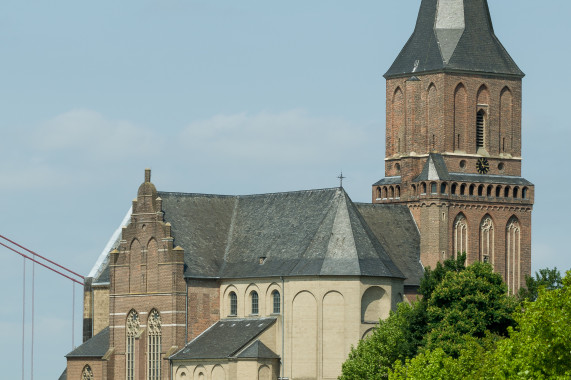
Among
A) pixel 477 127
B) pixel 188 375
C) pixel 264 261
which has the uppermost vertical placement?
pixel 477 127

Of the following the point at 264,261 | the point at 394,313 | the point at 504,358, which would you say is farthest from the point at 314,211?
the point at 504,358

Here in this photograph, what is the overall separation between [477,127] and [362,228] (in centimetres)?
1517

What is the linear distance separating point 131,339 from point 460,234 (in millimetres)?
23290

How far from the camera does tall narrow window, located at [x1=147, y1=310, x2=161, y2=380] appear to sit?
119 metres

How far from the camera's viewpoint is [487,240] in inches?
4887

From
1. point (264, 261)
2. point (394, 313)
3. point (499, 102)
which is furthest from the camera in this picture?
point (499, 102)

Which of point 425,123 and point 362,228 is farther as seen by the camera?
point 425,123

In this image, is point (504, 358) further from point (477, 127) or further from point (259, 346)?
point (477, 127)

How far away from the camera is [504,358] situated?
7194cm

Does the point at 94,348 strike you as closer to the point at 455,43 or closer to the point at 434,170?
the point at 434,170

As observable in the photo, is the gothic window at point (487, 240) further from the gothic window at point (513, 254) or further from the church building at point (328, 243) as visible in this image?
the gothic window at point (513, 254)

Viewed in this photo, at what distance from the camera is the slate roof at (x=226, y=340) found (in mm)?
113438

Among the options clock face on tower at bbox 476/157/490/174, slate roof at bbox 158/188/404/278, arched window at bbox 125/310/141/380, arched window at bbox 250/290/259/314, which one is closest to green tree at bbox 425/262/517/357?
slate roof at bbox 158/188/404/278

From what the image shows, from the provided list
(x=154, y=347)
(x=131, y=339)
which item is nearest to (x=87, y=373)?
(x=131, y=339)
